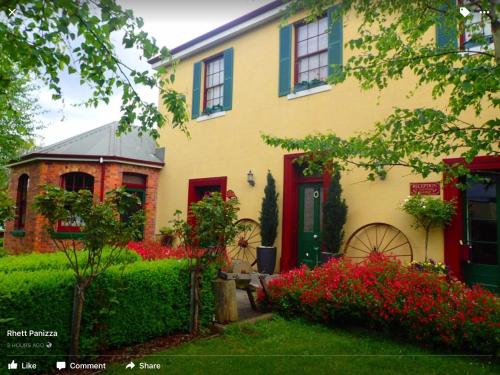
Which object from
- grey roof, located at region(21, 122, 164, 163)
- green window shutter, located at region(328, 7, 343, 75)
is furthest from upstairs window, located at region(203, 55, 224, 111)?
green window shutter, located at region(328, 7, 343, 75)

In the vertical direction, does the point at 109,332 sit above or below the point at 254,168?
below

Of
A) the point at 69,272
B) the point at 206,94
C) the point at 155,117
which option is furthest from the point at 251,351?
the point at 206,94

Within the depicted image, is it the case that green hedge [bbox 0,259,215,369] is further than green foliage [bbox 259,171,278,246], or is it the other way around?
green foliage [bbox 259,171,278,246]

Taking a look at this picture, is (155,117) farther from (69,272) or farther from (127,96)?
(69,272)

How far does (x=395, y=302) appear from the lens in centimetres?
467

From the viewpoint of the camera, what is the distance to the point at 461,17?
3689mm

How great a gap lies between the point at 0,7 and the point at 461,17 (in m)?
4.12

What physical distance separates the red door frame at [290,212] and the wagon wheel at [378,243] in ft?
4.65

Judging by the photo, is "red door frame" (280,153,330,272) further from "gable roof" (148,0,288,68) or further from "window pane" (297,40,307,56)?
"gable roof" (148,0,288,68)

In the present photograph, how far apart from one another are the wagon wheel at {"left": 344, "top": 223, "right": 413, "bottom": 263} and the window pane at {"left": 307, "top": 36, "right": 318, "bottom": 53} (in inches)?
173

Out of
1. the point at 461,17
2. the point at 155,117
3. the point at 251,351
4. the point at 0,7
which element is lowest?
the point at 251,351

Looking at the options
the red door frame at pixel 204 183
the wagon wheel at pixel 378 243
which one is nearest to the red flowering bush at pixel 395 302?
the wagon wheel at pixel 378 243

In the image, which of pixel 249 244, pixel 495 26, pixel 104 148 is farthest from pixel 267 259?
pixel 104 148

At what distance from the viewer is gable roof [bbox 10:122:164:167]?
11.4 metres
